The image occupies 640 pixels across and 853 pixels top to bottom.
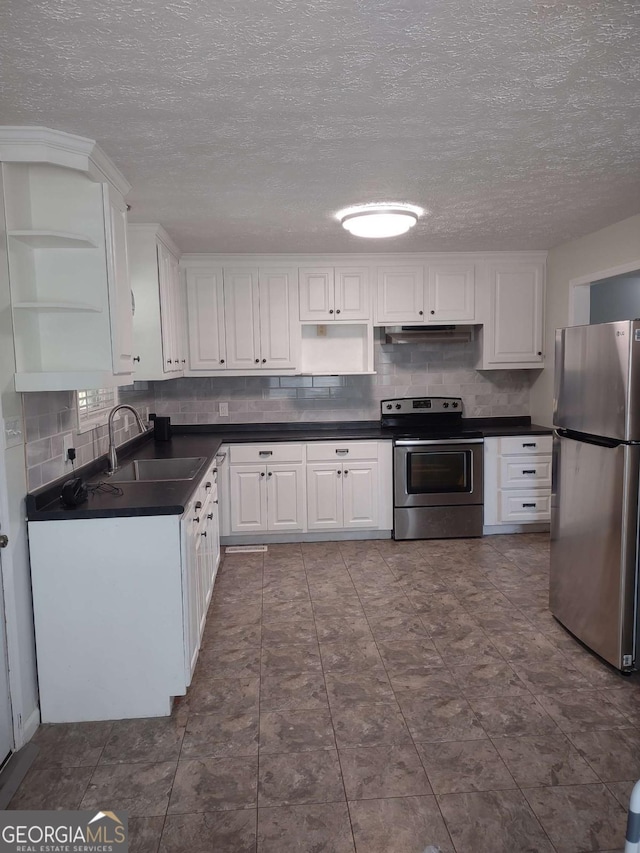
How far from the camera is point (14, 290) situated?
227 centimetres

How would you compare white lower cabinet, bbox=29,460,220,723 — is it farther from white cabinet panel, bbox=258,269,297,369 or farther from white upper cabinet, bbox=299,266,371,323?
white upper cabinet, bbox=299,266,371,323

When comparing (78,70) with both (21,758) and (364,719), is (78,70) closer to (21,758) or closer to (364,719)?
(21,758)

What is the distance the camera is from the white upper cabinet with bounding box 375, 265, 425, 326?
4.77 metres

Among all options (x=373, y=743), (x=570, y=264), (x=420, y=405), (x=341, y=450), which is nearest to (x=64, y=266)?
(x=373, y=743)

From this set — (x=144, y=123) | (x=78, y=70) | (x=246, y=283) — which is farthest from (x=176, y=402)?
(x=78, y=70)

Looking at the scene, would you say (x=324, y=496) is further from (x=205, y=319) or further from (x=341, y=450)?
(x=205, y=319)

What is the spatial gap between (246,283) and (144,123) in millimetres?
2630

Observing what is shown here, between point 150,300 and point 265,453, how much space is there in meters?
1.52

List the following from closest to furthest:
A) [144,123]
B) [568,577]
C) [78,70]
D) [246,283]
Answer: [78,70], [144,123], [568,577], [246,283]

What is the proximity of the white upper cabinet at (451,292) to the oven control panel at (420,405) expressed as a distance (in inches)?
28.3

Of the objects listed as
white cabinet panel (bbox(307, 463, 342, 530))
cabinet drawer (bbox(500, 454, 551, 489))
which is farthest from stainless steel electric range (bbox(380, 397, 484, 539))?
white cabinet panel (bbox(307, 463, 342, 530))

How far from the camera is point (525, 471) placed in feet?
15.6

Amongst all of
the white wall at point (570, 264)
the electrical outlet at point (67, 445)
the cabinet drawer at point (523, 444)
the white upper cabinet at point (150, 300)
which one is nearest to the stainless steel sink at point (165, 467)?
the white upper cabinet at point (150, 300)

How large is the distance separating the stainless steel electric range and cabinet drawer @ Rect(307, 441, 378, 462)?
0.65 ft
